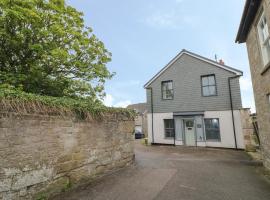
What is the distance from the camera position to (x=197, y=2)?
8953mm

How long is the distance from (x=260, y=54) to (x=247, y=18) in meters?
1.52

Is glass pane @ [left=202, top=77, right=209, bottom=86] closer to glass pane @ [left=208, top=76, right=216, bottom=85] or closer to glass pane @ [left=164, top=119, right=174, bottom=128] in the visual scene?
glass pane @ [left=208, top=76, right=216, bottom=85]

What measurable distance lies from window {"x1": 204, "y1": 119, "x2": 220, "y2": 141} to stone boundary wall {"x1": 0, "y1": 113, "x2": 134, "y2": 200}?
8.86 meters

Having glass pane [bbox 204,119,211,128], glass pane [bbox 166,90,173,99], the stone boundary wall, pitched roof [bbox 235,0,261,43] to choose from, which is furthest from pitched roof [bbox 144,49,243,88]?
the stone boundary wall

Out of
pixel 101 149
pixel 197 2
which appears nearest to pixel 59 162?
pixel 101 149

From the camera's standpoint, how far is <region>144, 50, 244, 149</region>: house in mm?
11586

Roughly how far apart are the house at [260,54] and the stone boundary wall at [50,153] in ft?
18.1

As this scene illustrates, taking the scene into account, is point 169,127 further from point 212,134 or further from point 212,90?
point 212,90

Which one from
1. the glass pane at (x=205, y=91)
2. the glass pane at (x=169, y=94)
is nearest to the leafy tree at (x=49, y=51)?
the glass pane at (x=169, y=94)

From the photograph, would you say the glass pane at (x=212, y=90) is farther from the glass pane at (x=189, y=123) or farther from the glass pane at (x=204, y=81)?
the glass pane at (x=189, y=123)

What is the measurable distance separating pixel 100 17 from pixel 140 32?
11.8 ft

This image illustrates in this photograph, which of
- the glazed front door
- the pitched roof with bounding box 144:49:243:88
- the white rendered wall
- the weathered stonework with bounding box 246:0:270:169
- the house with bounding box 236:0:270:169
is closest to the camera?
the house with bounding box 236:0:270:169

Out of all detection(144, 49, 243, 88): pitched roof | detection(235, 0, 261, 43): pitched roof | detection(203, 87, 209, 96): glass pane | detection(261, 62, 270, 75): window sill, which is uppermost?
detection(144, 49, 243, 88): pitched roof

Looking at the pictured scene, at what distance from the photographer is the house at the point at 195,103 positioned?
11586 millimetres
